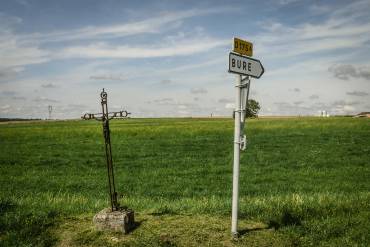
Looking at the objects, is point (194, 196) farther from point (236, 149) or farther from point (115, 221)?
point (236, 149)

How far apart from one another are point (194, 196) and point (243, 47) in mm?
7131

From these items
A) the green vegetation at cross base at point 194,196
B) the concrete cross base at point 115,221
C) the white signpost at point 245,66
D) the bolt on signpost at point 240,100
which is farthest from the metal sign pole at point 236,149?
the concrete cross base at point 115,221

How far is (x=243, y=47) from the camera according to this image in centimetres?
588

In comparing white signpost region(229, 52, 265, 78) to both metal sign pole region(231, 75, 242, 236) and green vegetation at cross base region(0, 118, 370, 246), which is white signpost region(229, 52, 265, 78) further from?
green vegetation at cross base region(0, 118, 370, 246)

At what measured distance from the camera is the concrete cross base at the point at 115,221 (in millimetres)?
5988

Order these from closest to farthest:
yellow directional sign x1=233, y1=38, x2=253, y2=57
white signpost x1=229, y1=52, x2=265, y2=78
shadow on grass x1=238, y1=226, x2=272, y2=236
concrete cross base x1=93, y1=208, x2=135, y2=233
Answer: white signpost x1=229, y1=52, x2=265, y2=78 < yellow directional sign x1=233, y1=38, x2=253, y2=57 < concrete cross base x1=93, y1=208, x2=135, y2=233 < shadow on grass x1=238, y1=226, x2=272, y2=236

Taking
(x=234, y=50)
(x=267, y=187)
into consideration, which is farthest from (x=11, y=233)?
(x=267, y=187)

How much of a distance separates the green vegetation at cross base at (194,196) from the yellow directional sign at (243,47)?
2916mm

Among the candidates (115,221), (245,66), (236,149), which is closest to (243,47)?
(245,66)

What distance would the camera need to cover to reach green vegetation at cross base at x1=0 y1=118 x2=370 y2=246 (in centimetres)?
602

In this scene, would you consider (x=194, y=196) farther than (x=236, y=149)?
Yes

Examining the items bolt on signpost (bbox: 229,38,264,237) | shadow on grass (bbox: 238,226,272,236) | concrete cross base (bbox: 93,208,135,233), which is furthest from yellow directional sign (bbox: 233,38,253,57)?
concrete cross base (bbox: 93,208,135,233)

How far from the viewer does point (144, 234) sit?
5.96 metres

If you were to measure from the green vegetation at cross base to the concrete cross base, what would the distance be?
12cm
